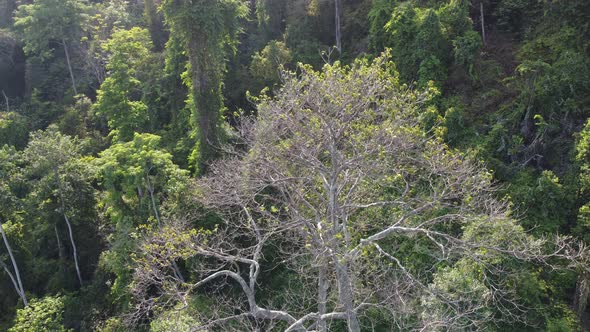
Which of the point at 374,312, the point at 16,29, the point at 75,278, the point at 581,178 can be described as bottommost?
the point at 75,278

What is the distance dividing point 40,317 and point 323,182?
28.8 ft

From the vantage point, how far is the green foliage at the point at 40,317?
456 inches

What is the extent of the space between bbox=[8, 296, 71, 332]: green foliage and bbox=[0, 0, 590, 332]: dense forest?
0.16 ft

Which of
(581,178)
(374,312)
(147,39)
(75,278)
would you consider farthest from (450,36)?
(75,278)

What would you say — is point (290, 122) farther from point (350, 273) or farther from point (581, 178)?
point (581, 178)

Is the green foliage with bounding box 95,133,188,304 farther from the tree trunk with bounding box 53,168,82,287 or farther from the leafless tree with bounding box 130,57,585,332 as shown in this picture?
the leafless tree with bounding box 130,57,585,332

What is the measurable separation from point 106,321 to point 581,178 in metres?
12.9

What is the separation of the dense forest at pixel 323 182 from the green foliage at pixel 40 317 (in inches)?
1.9

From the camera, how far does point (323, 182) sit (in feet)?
27.2

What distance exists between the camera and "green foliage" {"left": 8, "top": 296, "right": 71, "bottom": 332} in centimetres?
1157

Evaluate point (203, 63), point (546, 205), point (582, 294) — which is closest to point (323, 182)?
point (546, 205)

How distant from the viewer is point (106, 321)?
42.2 feet

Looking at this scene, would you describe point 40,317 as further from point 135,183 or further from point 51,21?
point 51,21

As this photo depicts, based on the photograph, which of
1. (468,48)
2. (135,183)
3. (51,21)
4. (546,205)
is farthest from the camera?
(51,21)
